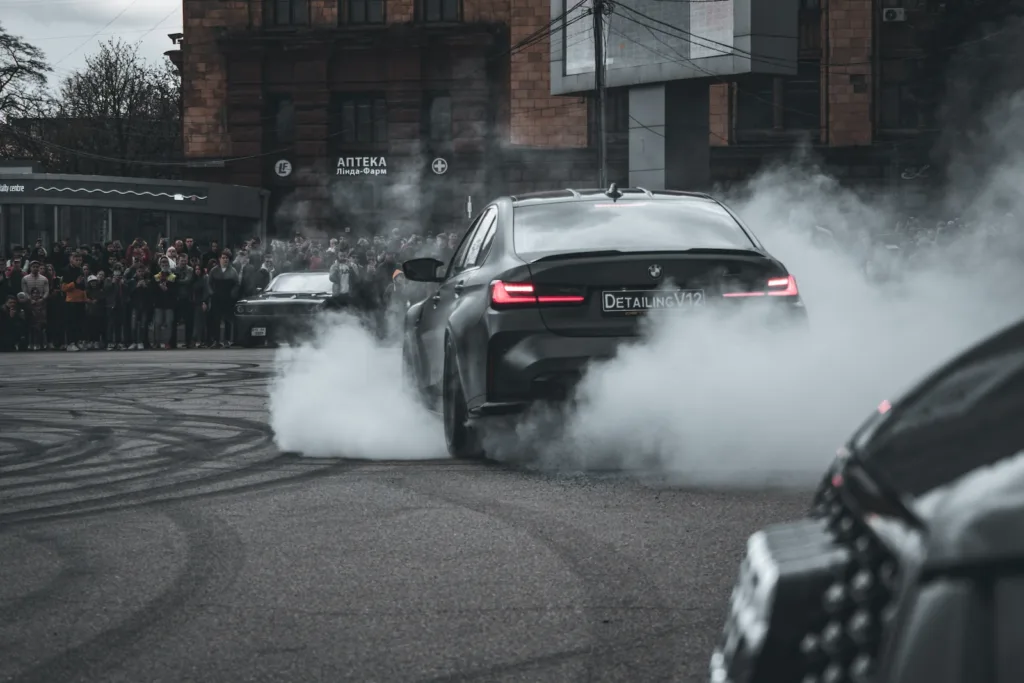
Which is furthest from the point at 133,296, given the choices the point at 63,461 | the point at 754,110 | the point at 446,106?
the point at 754,110

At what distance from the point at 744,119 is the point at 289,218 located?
14.1m

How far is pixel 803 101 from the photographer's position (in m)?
48.4

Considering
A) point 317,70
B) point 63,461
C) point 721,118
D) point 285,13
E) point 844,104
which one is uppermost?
point 285,13

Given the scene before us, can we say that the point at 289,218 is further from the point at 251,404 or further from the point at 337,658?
the point at 337,658

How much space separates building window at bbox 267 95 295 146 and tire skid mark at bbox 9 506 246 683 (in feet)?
143

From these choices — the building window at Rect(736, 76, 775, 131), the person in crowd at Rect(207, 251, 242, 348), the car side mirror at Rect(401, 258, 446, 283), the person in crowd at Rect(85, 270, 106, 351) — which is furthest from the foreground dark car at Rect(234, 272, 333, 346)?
the building window at Rect(736, 76, 775, 131)

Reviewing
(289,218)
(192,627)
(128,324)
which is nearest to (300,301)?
(128,324)

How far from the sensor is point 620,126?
47375 millimetres

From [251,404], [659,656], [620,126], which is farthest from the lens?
[620,126]

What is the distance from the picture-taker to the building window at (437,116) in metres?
48.9

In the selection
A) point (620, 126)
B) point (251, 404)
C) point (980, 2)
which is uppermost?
point (980, 2)

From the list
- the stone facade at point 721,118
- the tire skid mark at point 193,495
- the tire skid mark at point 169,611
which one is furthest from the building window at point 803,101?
the tire skid mark at point 169,611

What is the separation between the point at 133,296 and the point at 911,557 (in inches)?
1092

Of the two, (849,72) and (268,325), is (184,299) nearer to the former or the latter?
(268,325)
